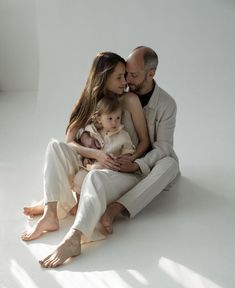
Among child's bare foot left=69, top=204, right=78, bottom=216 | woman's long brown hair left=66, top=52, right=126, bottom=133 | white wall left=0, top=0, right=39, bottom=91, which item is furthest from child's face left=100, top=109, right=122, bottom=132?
white wall left=0, top=0, right=39, bottom=91

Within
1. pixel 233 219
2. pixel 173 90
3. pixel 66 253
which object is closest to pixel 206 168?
pixel 233 219

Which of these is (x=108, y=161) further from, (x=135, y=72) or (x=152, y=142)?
(x=135, y=72)

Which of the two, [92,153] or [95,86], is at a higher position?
[95,86]

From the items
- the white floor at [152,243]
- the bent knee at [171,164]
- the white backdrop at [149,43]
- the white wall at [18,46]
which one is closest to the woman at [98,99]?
the bent knee at [171,164]

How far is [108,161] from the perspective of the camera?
2717 mm

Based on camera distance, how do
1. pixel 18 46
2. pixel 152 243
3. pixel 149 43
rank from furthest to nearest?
pixel 18 46
pixel 149 43
pixel 152 243

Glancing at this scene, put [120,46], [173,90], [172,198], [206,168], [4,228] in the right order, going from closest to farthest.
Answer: [4,228]
[172,198]
[206,168]
[173,90]
[120,46]

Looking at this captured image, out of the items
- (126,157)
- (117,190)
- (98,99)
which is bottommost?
(117,190)

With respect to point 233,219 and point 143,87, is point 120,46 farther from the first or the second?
point 233,219

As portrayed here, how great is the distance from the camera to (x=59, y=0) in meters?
5.18

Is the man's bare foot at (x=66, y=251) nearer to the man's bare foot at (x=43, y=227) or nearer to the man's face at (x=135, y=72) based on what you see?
the man's bare foot at (x=43, y=227)

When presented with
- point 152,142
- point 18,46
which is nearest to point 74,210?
point 152,142

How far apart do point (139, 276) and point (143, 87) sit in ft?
3.34

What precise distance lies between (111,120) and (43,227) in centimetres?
56
